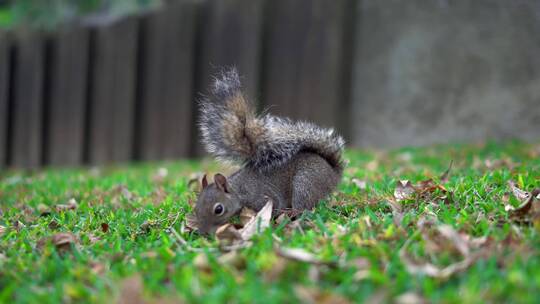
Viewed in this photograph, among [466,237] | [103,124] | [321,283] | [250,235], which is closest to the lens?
[321,283]

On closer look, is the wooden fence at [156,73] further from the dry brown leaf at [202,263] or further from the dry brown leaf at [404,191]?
the dry brown leaf at [202,263]

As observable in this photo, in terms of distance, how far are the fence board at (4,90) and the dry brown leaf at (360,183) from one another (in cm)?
708

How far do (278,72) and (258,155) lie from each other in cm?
403

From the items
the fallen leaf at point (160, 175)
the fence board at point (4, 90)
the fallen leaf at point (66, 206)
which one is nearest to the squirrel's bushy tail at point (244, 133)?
the fallen leaf at point (66, 206)

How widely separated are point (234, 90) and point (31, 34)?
7357mm

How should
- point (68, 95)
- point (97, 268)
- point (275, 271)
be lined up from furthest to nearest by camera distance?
point (68, 95)
point (97, 268)
point (275, 271)

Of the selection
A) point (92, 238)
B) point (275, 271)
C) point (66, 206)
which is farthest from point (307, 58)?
point (275, 271)

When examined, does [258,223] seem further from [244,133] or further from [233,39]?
[233,39]

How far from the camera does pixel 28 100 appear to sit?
9016mm

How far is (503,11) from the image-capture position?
6.07m

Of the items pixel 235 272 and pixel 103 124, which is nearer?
pixel 235 272

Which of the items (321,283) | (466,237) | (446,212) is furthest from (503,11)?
(321,283)

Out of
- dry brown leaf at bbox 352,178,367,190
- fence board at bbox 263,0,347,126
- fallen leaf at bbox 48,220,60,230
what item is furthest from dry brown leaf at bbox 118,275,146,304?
fence board at bbox 263,0,347,126

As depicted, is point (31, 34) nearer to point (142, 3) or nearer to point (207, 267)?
point (142, 3)
